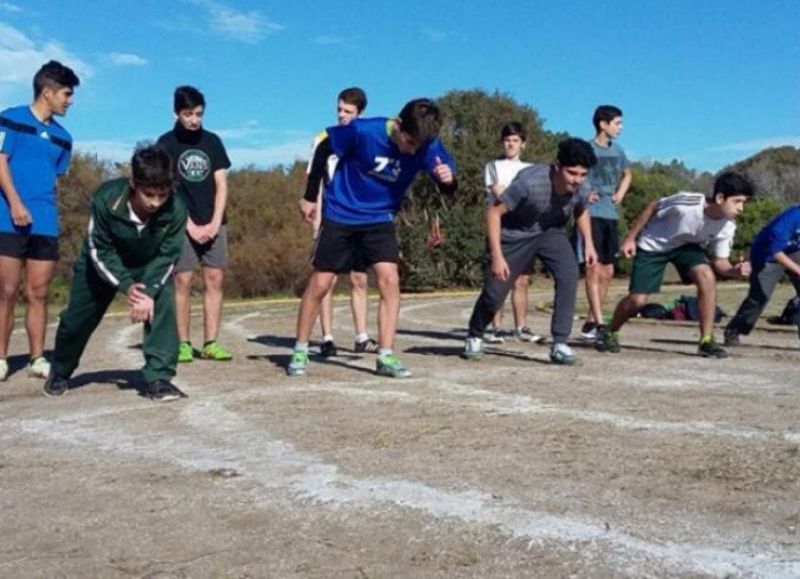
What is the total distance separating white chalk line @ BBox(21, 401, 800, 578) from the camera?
2.82 m

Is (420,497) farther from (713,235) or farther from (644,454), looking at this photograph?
(713,235)

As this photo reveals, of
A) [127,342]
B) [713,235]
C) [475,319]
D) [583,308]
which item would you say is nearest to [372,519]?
[475,319]

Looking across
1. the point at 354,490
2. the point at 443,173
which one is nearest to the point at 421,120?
the point at 443,173

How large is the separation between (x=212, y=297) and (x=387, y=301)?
1.82 metres

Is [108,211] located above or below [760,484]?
above

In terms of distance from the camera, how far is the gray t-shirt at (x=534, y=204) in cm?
761

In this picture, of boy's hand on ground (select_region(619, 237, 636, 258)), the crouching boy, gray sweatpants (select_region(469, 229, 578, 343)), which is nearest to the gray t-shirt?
gray sweatpants (select_region(469, 229, 578, 343))

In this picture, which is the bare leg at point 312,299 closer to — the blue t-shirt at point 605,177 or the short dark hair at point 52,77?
the short dark hair at point 52,77

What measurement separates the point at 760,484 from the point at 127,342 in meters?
7.46

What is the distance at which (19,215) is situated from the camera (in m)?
6.76

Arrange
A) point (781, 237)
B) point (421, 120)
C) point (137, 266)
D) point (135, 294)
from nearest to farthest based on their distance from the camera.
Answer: point (135, 294) → point (137, 266) → point (421, 120) → point (781, 237)

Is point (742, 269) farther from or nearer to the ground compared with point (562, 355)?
farther from the ground

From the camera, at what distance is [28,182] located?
277 inches

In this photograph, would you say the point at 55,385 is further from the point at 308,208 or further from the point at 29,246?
the point at 308,208
